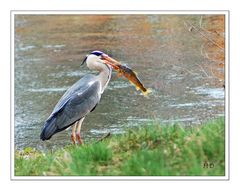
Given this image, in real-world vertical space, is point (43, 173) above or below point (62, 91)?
below

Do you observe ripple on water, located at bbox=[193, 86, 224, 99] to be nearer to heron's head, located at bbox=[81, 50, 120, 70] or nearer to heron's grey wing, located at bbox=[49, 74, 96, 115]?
heron's head, located at bbox=[81, 50, 120, 70]

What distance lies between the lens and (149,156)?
5.74 m

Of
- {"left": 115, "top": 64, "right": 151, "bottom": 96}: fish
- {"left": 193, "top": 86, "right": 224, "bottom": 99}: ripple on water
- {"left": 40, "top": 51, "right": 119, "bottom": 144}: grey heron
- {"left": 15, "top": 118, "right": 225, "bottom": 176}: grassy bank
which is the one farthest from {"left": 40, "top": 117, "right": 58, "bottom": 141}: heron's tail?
{"left": 193, "top": 86, "right": 224, "bottom": 99}: ripple on water

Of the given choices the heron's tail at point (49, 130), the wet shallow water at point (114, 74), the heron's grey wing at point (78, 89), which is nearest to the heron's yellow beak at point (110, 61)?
the heron's grey wing at point (78, 89)

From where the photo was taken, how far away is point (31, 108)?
9.80m

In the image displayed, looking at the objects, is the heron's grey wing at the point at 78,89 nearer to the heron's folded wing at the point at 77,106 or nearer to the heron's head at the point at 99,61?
the heron's folded wing at the point at 77,106

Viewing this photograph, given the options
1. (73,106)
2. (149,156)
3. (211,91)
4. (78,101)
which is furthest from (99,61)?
(149,156)

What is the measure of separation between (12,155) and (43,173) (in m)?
0.63

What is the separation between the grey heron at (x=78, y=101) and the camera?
7582mm

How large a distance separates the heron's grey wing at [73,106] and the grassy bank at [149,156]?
0.82 m

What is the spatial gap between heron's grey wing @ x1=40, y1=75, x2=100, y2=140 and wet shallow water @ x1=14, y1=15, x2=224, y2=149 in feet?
2.55

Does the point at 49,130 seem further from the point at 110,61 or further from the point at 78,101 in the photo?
the point at 110,61
